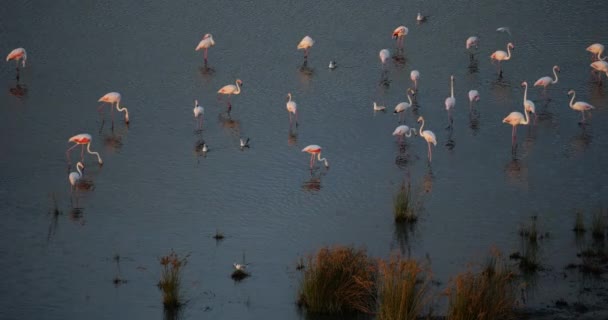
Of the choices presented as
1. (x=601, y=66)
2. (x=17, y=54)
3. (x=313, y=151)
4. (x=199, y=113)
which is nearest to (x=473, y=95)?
(x=601, y=66)

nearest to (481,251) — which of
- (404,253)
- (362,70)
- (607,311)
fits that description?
(404,253)

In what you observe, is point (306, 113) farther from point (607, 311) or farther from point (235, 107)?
point (607, 311)

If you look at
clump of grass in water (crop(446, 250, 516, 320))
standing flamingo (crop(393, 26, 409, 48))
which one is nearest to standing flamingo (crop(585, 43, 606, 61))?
standing flamingo (crop(393, 26, 409, 48))

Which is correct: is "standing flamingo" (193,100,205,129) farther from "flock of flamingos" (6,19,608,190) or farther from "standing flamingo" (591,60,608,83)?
"standing flamingo" (591,60,608,83)

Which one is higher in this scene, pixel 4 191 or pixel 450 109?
pixel 450 109

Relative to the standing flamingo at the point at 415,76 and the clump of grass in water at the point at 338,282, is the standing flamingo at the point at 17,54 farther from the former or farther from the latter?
the clump of grass in water at the point at 338,282

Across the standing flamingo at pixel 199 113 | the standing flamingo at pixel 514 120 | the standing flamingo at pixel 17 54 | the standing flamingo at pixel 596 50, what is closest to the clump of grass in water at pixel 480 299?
the standing flamingo at pixel 514 120
